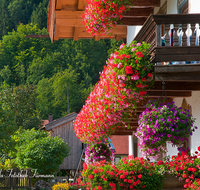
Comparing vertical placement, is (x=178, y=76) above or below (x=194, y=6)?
below

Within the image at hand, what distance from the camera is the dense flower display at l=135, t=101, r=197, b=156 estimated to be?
6374 mm

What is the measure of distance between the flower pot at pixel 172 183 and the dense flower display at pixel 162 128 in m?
0.56

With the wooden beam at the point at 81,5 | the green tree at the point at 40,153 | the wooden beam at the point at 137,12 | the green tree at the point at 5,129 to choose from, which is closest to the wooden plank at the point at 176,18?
the wooden beam at the point at 137,12

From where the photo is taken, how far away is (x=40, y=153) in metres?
21.5

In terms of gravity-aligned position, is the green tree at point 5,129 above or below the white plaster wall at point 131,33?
below

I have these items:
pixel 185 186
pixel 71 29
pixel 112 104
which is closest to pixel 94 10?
pixel 112 104

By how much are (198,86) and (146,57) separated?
233cm

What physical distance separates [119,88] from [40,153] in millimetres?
15514

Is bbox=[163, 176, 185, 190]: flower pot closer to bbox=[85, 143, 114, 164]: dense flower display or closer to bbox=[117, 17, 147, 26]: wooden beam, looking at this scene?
bbox=[85, 143, 114, 164]: dense flower display

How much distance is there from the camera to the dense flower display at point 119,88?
650cm

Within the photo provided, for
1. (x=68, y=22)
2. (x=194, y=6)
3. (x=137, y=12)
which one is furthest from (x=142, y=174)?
(x=68, y=22)

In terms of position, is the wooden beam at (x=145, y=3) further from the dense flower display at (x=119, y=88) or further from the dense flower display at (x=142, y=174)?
the dense flower display at (x=142, y=174)

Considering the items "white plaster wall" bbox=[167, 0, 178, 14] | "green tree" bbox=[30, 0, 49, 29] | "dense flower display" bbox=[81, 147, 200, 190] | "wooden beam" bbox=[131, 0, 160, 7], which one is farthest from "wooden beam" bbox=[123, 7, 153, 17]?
"green tree" bbox=[30, 0, 49, 29]

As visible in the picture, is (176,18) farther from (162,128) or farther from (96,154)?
(96,154)
